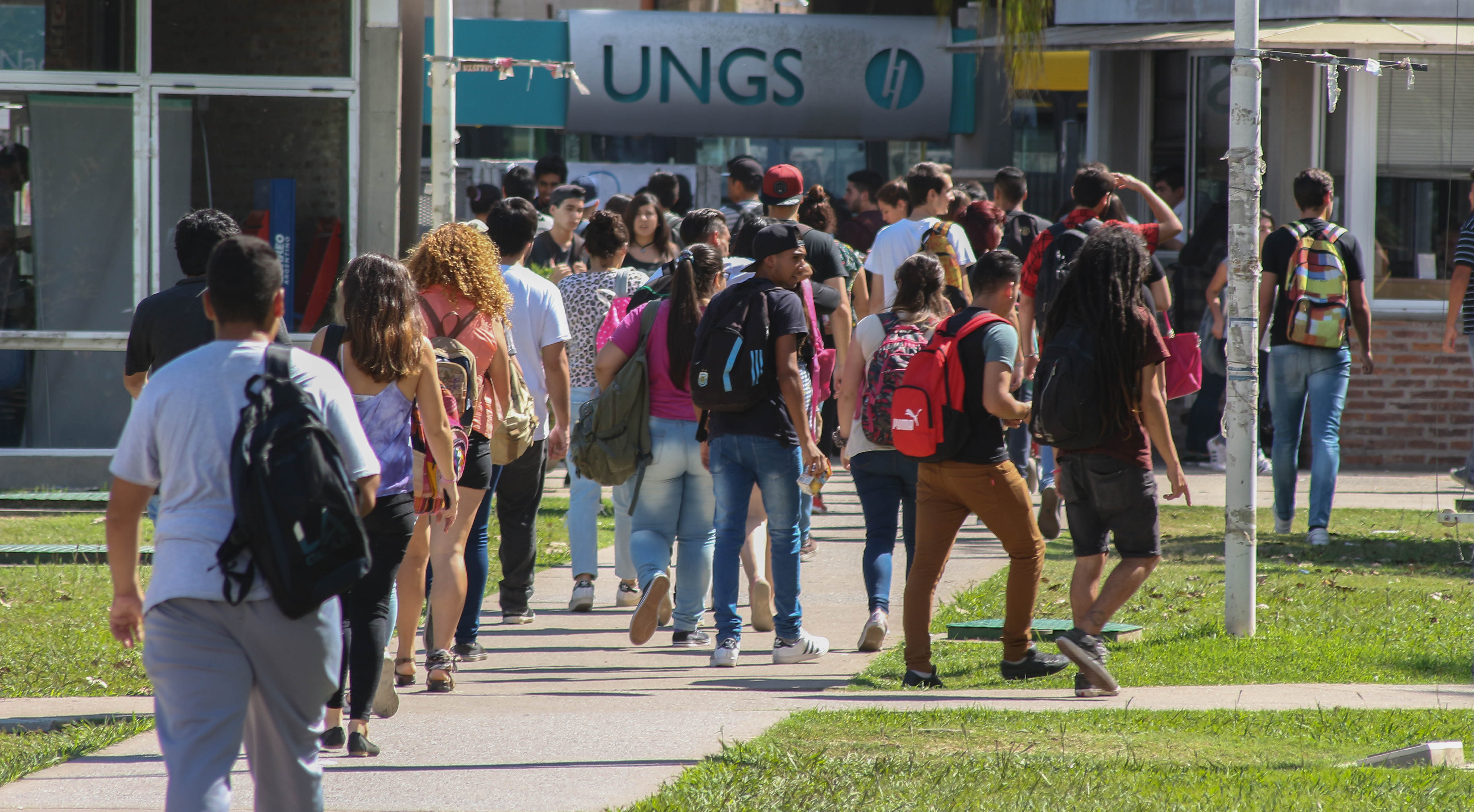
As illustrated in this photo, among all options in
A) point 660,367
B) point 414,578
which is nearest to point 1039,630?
point 660,367

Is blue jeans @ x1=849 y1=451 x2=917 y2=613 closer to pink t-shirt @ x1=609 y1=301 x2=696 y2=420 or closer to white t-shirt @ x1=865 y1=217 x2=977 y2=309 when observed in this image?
pink t-shirt @ x1=609 y1=301 x2=696 y2=420

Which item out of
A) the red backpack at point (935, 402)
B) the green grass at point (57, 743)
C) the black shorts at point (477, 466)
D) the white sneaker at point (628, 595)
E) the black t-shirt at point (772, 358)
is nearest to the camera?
the green grass at point (57, 743)

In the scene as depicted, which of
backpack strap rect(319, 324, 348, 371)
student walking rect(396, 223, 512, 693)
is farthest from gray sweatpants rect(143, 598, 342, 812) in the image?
student walking rect(396, 223, 512, 693)

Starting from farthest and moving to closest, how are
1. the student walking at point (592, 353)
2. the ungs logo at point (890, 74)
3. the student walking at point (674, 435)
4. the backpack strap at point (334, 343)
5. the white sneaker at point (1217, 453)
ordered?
the ungs logo at point (890, 74) → the white sneaker at point (1217, 453) → the student walking at point (592, 353) → the student walking at point (674, 435) → the backpack strap at point (334, 343)

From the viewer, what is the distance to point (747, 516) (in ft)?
22.7

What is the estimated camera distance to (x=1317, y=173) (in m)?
9.62

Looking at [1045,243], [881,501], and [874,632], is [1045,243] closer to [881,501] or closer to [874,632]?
[881,501]

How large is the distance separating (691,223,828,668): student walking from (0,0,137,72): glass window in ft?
23.0

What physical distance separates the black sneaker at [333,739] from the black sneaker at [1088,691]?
8.92 feet

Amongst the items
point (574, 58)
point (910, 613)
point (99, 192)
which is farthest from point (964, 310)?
point (574, 58)

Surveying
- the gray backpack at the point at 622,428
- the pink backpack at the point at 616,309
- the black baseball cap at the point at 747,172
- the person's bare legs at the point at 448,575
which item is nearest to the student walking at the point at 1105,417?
the gray backpack at the point at 622,428

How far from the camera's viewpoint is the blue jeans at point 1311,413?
9641 mm

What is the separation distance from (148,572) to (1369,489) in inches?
344

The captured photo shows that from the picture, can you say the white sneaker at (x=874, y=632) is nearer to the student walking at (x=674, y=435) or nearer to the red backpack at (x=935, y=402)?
the student walking at (x=674, y=435)
